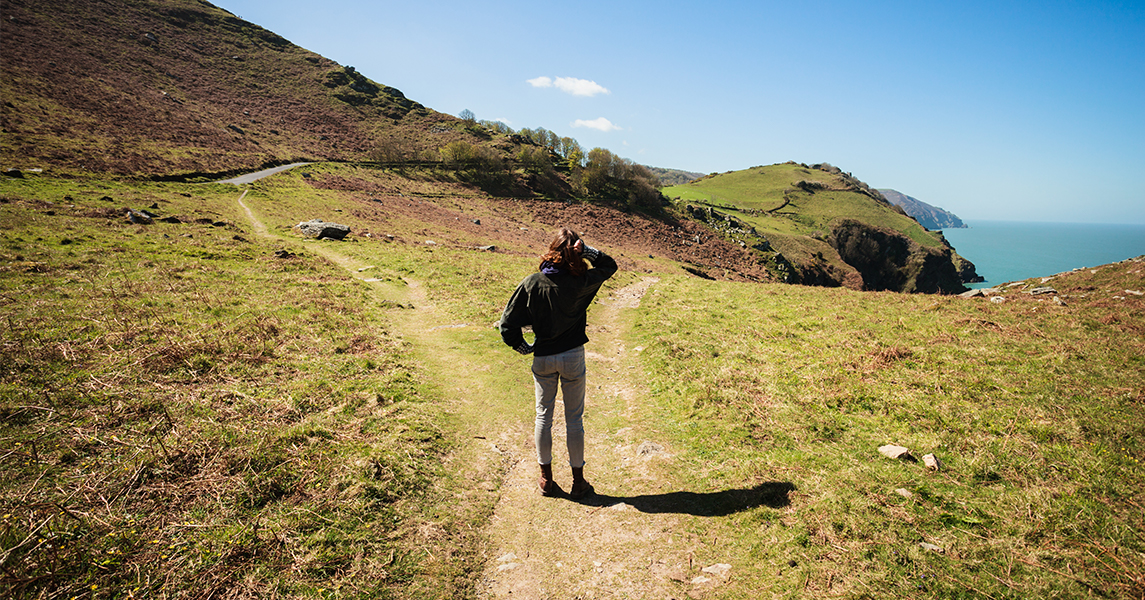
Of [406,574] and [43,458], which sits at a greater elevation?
[43,458]

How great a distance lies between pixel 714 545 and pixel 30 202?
34.4 m

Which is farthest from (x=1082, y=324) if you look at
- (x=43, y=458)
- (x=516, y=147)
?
(x=516, y=147)

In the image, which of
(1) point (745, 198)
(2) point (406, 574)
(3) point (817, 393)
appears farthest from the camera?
(1) point (745, 198)

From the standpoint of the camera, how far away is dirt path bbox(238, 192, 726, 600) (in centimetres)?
496

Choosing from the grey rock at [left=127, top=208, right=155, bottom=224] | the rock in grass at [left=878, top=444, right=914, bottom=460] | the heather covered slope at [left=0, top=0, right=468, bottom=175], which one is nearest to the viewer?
the rock in grass at [left=878, top=444, right=914, bottom=460]

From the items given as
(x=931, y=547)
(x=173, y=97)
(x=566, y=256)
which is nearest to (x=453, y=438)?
(x=566, y=256)

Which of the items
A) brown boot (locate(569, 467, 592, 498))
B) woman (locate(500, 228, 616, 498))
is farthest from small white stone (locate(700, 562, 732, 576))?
woman (locate(500, 228, 616, 498))

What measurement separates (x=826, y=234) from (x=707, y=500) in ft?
338

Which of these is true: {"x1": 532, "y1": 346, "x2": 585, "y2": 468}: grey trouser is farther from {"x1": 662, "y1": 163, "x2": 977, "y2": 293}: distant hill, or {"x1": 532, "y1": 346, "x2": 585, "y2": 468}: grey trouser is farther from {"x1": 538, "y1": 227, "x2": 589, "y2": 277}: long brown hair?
{"x1": 662, "y1": 163, "x2": 977, "y2": 293}: distant hill

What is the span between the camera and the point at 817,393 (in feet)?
28.1

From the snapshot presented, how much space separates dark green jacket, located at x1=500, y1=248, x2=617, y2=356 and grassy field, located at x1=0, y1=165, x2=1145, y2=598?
2.82 meters

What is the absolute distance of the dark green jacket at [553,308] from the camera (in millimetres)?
5730

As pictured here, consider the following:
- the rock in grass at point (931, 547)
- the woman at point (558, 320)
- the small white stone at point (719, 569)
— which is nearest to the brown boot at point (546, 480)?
the woman at point (558, 320)

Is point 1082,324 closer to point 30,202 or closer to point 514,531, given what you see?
point 514,531
